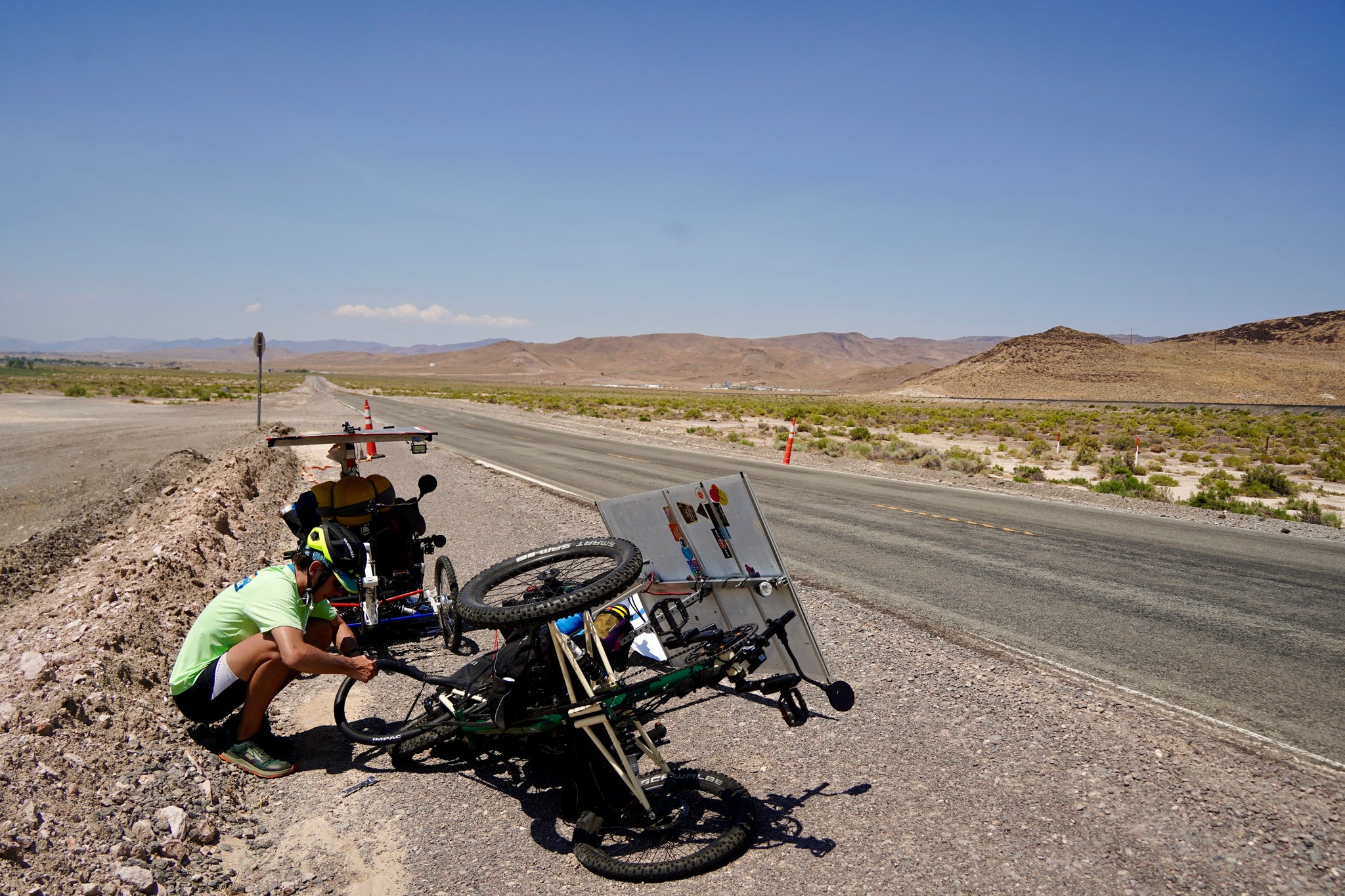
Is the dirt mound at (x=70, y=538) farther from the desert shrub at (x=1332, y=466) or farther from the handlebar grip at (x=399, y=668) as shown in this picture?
the desert shrub at (x=1332, y=466)

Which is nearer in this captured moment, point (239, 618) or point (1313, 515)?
point (239, 618)

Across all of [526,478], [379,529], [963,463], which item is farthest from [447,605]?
[963,463]

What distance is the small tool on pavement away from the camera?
4090 millimetres

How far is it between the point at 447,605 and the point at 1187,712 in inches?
226

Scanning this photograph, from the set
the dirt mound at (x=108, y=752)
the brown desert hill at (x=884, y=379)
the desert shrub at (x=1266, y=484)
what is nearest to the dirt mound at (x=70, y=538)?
the dirt mound at (x=108, y=752)

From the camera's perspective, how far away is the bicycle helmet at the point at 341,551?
5691mm

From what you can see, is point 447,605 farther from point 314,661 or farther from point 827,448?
point 827,448

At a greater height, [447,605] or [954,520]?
[447,605]

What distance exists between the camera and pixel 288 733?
480 cm

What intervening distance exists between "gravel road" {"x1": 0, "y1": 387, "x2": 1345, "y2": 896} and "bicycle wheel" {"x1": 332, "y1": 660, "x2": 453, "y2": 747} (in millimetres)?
187

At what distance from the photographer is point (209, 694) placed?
4.18 m

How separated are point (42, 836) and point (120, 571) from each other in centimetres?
432

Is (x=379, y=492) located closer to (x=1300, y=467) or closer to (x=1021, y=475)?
(x=1021, y=475)

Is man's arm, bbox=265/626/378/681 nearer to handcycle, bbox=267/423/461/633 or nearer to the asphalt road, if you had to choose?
handcycle, bbox=267/423/461/633
